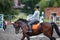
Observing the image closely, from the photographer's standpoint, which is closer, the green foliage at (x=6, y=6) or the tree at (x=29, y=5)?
the green foliage at (x=6, y=6)

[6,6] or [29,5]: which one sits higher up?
[6,6]

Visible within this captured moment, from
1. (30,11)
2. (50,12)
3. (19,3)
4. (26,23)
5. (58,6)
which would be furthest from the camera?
(19,3)

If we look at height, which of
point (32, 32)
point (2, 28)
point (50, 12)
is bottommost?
point (50, 12)

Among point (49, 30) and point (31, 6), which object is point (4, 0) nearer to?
point (49, 30)

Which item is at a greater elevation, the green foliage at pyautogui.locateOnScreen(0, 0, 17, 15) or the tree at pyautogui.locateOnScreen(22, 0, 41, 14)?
the green foliage at pyautogui.locateOnScreen(0, 0, 17, 15)

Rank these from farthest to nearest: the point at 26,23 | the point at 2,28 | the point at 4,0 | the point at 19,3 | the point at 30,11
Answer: the point at 19,3 → the point at 30,11 → the point at 4,0 → the point at 2,28 → the point at 26,23

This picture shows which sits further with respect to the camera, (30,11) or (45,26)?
(30,11)

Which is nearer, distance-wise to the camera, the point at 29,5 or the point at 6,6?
the point at 6,6

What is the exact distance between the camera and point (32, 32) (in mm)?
13211

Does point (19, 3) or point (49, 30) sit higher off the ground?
point (49, 30)

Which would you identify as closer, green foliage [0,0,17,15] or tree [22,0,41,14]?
green foliage [0,0,17,15]

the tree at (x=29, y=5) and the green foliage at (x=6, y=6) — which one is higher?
the green foliage at (x=6, y=6)

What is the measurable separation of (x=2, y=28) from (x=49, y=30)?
10.8 metres

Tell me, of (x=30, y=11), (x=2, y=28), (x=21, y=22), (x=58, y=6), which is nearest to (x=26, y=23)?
(x=21, y=22)
